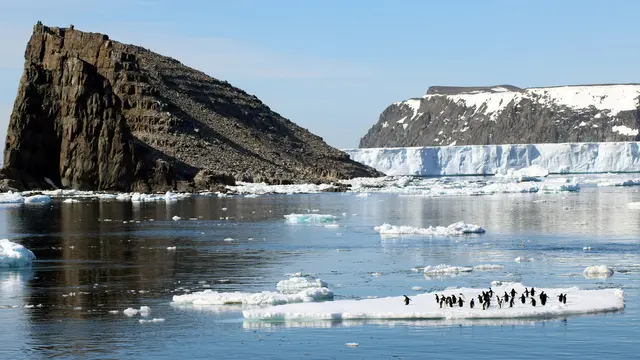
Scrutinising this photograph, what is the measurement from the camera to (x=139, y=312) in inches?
1156

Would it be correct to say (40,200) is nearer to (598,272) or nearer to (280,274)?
(280,274)

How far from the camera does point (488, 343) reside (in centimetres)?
2491

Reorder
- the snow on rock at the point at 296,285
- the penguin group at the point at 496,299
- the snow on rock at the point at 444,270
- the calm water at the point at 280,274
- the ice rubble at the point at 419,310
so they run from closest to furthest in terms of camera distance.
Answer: the calm water at the point at 280,274 < the ice rubble at the point at 419,310 < the penguin group at the point at 496,299 < the snow on rock at the point at 296,285 < the snow on rock at the point at 444,270

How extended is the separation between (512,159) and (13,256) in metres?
122

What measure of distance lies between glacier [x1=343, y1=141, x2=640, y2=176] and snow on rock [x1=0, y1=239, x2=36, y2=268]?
110486 mm

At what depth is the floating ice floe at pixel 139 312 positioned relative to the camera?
29.1 meters

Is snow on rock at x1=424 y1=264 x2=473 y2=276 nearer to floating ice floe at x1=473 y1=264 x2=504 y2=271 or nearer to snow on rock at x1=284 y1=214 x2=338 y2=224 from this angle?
floating ice floe at x1=473 y1=264 x2=504 y2=271

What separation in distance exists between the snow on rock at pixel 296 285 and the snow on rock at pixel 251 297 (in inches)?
42.2

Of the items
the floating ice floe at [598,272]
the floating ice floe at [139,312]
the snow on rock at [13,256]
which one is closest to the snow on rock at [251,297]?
the floating ice floe at [139,312]

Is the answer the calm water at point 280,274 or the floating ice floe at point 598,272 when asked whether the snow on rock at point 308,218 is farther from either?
the floating ice floe at point 598,272

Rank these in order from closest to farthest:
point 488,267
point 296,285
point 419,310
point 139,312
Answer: point 419,310 → point 139,312 → point 296,285 → point 488,267

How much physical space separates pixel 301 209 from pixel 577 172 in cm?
8668

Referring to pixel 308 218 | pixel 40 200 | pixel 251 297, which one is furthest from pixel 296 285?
pixel 40 200

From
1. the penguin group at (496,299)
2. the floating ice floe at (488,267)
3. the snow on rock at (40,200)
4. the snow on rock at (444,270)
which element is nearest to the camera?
the penguin group at (496,299)
